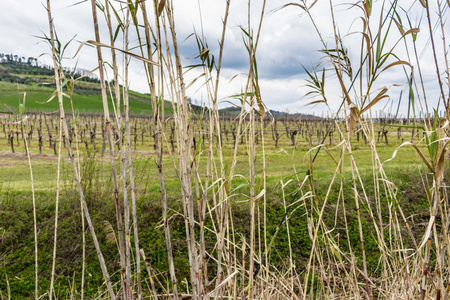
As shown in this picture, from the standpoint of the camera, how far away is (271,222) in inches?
235

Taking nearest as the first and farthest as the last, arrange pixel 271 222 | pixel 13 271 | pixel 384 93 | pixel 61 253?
pixel 384 93 < pixel 13 271 < pixel 61 253 < pixel 271 222

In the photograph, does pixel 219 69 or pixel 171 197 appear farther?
pixel 171 197

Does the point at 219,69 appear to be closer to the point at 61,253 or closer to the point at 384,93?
the point at 384,93

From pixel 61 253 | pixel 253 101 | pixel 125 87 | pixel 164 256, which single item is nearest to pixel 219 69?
pixel 253 101

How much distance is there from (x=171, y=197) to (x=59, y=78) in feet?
16.9

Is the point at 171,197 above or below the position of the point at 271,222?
above

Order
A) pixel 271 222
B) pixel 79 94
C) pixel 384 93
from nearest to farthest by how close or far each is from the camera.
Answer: pixel 384 93
pixel 271 222
pixel 79 94

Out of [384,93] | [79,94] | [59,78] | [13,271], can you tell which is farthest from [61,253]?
[79,94]

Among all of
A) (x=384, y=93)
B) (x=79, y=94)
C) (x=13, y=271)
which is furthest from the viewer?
(x=79, y=94)

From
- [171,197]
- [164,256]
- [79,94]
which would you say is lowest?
[164,256]

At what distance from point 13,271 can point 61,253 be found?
660 millimetres

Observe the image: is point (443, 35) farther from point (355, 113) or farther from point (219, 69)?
point (219, 69)

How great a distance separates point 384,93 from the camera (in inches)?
43.4

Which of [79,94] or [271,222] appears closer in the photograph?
[271,222]
